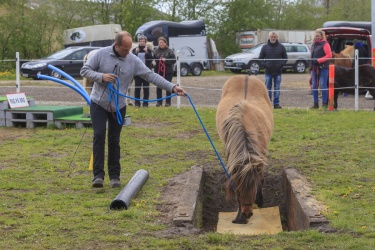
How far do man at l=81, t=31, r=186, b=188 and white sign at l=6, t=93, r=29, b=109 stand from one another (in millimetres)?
6007

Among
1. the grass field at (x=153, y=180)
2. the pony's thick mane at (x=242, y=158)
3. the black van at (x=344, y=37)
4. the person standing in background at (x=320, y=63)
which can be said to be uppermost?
the black van at (x=344, y=37)

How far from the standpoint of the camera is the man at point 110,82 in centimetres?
711

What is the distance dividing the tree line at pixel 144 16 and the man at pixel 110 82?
28.0 metres

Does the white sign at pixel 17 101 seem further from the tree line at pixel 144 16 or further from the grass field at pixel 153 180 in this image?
the tree line at pixel 144 16

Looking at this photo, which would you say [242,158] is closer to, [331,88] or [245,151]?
[245,151]

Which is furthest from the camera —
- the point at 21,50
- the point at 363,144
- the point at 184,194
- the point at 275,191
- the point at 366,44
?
the point at 21,50

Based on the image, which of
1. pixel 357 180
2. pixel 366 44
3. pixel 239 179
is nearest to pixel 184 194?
pixel 239 179

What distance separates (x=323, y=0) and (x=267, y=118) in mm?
56036

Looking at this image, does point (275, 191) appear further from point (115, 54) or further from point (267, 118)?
point (115, 54)

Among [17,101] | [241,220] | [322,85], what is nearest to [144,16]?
[322,85]

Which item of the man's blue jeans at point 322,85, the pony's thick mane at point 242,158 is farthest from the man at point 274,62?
the pony's thick mane at point 242,158

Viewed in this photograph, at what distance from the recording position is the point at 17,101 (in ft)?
43.0

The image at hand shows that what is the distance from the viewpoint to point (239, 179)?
6180mm

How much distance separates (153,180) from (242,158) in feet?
6.27
